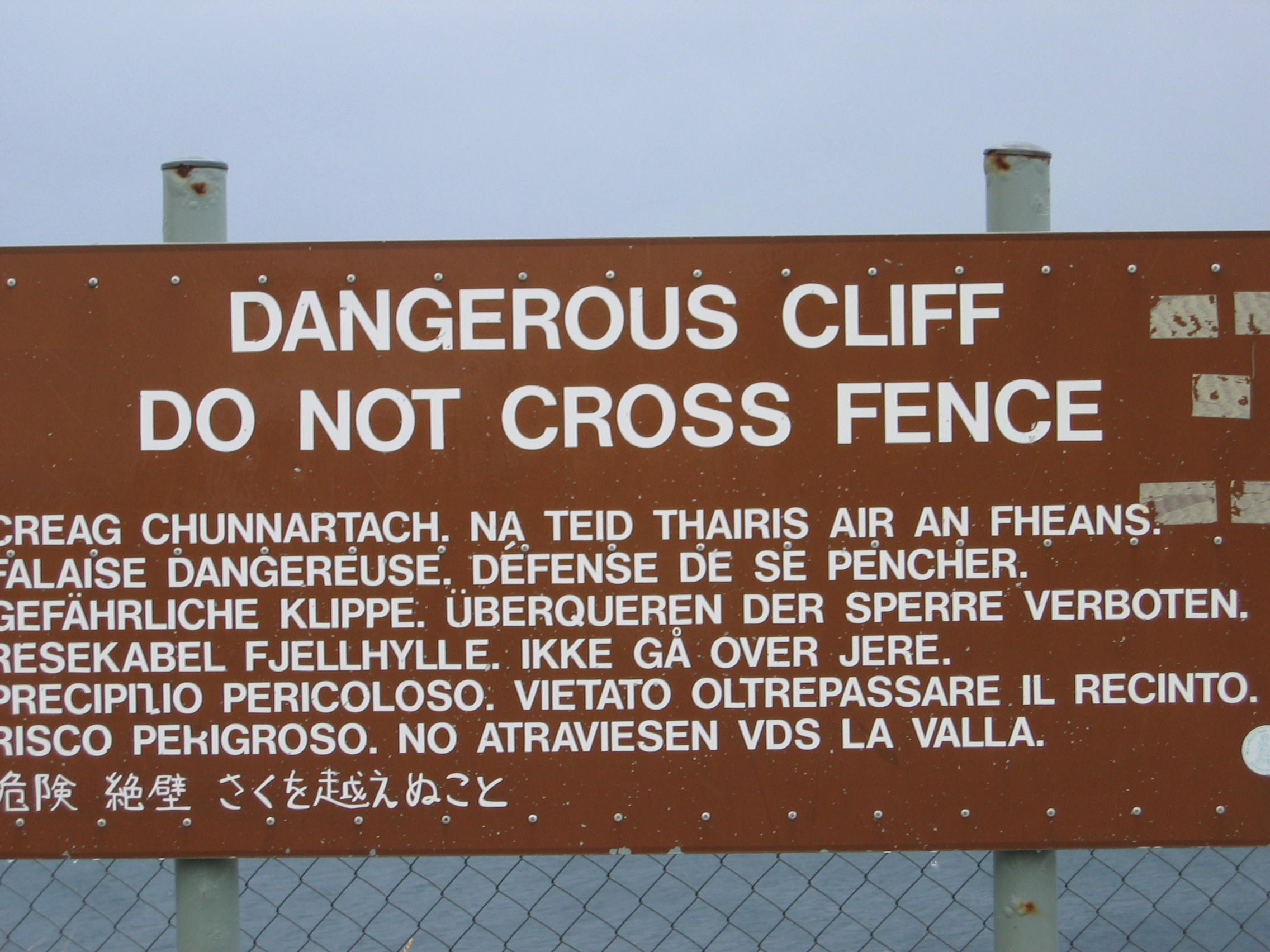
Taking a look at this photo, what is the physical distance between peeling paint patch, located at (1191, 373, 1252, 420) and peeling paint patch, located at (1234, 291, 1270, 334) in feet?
0.32

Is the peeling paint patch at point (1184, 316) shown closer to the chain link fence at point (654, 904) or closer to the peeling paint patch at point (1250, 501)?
the peeling paint patch at point (1250, 501)

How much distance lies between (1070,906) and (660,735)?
2906 millimetres

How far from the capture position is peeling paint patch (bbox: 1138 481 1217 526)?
233 centimetres

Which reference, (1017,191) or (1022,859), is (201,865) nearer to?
(1022,859)

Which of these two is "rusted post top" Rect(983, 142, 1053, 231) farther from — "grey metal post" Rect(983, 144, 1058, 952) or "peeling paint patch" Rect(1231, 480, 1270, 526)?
"peeling paint patch" Rect(1231, 480, 1270, 526)

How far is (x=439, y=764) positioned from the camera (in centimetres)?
234

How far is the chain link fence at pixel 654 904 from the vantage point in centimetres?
414

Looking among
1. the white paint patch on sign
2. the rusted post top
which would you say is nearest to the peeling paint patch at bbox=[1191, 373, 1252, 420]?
the rusted post top

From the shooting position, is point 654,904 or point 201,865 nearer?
point 201,865

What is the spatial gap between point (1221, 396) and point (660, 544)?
43.5 inches

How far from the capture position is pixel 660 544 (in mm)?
2326

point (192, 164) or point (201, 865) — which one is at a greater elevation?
point (192, 164)

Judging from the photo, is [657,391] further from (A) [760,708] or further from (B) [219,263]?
(B) [219,263]

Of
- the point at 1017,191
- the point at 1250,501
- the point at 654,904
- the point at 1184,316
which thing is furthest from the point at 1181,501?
the point at 654,904
